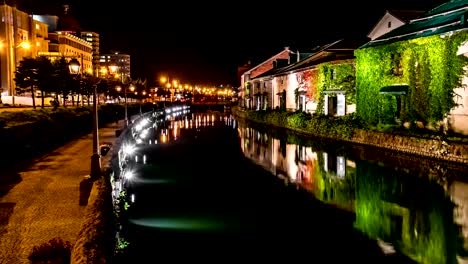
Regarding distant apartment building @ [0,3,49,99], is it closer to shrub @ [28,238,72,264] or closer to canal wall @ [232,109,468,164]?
canal wall @ [232,109,468,164]

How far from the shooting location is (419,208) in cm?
1386

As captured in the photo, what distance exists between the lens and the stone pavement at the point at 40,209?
8.50m

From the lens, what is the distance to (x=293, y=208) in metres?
14.4

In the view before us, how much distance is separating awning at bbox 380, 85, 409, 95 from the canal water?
444 centimetres

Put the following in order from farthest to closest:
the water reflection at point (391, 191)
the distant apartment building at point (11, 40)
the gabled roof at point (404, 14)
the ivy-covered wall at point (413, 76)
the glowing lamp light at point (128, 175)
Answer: the distant apartment building at point (11, 40), the gabled roof at point (404, 14), the ivy-covered wall at point (413, 76), the glowing lamp light at point (128, 175), the water reflection at point (391, 191)

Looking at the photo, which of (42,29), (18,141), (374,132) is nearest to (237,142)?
(374,132)

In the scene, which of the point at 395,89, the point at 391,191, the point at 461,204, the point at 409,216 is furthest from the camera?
the point at 395,89

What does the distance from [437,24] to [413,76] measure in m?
3.04

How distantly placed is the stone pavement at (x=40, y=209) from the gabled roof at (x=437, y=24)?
59.8 feet

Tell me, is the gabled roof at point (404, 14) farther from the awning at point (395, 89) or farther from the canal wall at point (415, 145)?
the canal wall at point (415, 145)

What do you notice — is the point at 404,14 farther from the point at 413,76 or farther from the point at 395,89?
the point at 413,76

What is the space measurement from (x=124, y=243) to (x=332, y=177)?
34.7 feet

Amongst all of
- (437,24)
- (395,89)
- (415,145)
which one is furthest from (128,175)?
(437,24)

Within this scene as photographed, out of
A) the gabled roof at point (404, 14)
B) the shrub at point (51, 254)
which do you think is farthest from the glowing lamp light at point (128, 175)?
the gabled roof at point (404, 14)
